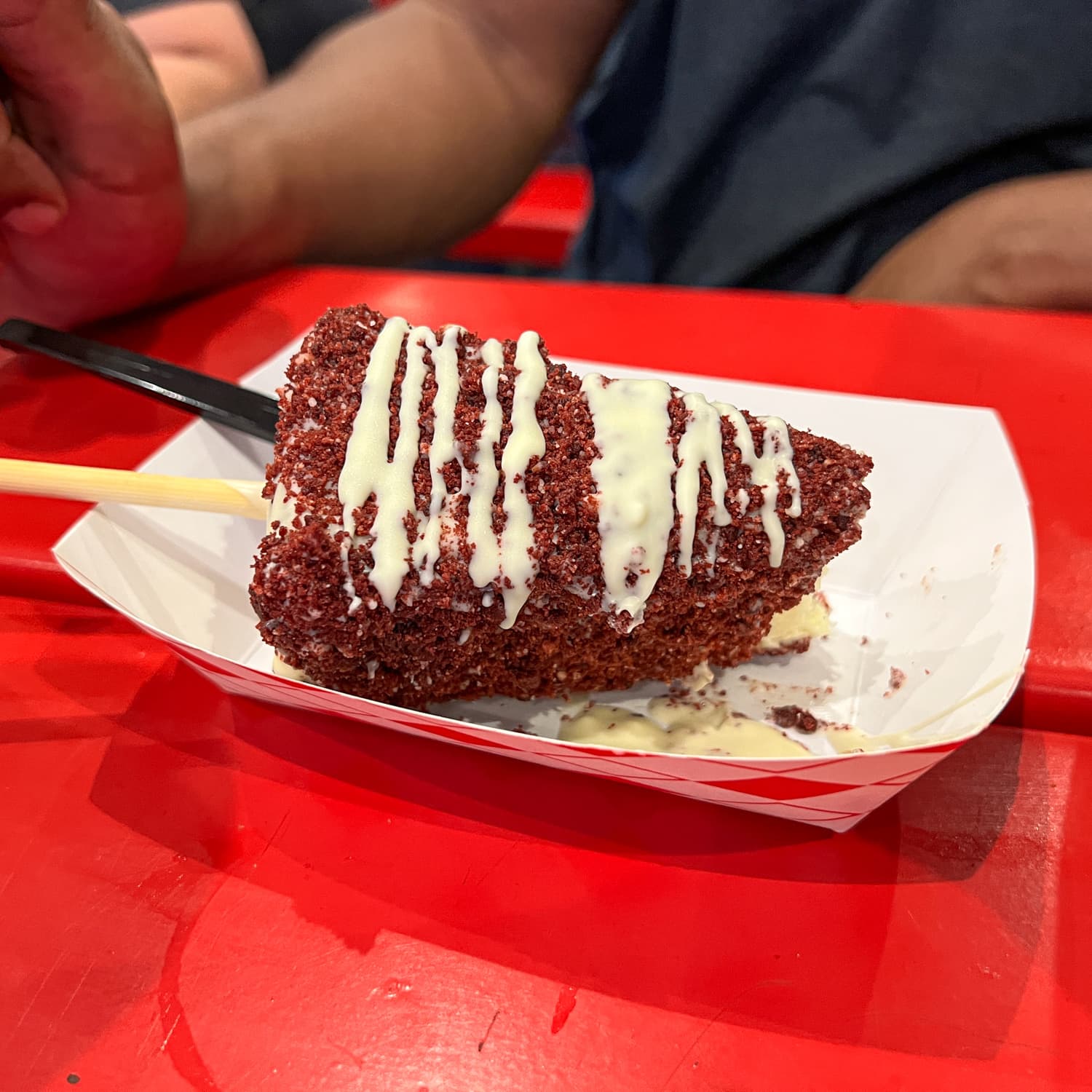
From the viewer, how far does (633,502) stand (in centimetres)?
79

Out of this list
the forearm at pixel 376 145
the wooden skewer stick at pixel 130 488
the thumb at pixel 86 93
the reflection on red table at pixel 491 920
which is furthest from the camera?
the forearm at pixel 376 145

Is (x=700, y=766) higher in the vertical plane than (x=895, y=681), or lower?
higher

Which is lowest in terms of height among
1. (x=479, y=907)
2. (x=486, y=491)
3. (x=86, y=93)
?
(x=479, y=907)

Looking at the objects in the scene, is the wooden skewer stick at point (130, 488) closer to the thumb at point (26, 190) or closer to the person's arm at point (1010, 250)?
the thumb at point (26, 190)

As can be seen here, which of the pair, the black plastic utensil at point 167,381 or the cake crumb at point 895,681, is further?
the black plastic utensil at point 167,381

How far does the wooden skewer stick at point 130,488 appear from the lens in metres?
0.88

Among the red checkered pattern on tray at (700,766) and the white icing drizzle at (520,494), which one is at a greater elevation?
the white icing drizzle at (520,494)

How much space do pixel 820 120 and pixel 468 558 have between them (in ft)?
4.65

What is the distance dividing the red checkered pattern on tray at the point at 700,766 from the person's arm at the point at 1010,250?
116cm

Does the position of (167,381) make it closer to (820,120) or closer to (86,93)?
(86,93)

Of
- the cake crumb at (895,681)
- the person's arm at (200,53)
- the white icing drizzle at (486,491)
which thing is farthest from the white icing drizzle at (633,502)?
the person's arm at (200,53)

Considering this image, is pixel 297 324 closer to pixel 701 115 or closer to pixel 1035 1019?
pixel 701 115

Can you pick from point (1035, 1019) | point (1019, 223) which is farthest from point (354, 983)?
point (1019, 223)

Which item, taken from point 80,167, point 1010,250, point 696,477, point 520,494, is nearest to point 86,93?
point 80,167
